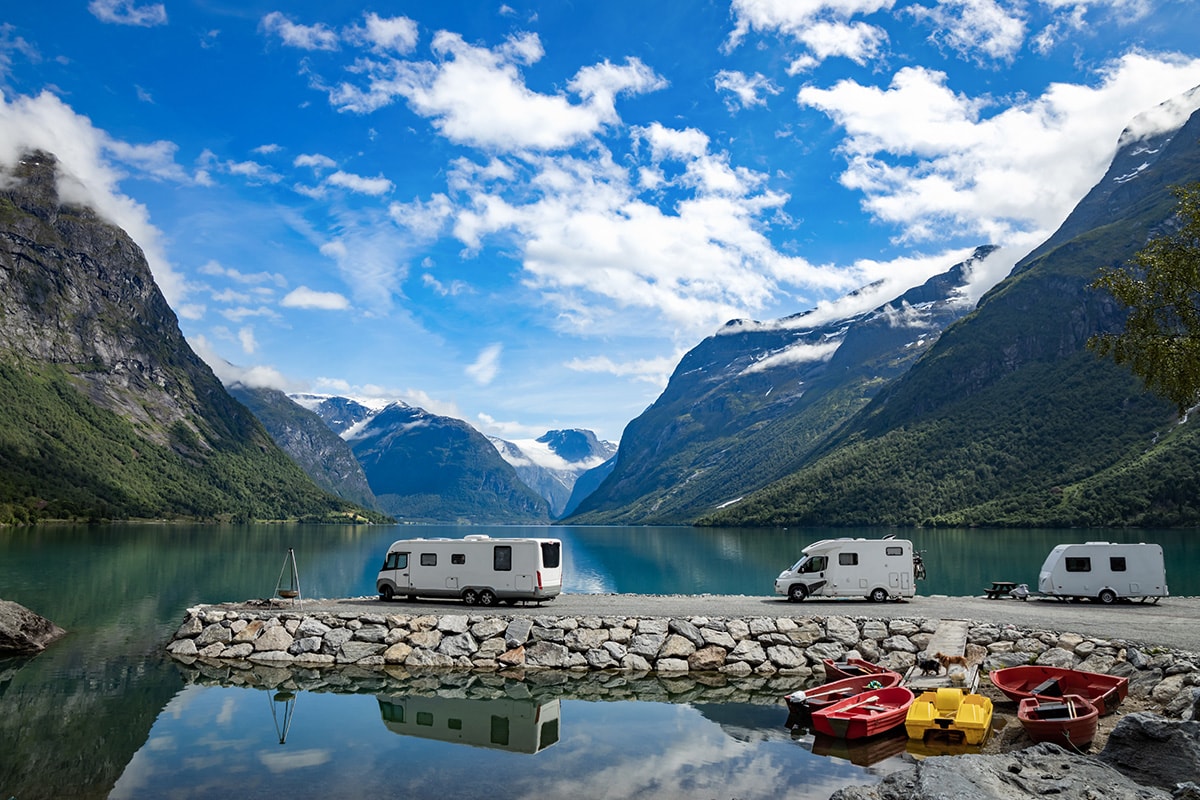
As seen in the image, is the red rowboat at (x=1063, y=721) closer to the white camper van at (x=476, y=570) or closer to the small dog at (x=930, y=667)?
the small dog at (x=930, y=667)

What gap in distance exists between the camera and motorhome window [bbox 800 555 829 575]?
3756cm

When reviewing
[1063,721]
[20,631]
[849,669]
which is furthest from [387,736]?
[20,631]

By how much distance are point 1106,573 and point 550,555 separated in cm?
2584

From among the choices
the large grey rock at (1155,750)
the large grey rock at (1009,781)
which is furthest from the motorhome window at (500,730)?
the large grey rock at (1155,750)

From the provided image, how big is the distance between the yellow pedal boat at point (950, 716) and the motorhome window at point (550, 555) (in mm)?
17514

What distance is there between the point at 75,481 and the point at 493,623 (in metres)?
205

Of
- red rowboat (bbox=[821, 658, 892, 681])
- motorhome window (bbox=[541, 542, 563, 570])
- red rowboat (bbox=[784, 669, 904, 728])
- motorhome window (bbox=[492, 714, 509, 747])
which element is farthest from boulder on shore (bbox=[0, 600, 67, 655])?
red rowboat (bbox=[821, 658, 892, 681])

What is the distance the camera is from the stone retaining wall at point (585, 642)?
28.2 m

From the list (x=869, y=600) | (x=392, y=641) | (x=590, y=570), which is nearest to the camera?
(x=392, y=641)

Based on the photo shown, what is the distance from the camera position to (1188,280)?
21.5 metres

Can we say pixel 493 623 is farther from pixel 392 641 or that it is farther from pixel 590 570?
pixel 590 570

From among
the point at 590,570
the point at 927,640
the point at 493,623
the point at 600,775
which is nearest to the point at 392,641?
the point at 493,623

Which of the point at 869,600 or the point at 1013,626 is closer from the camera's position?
the point at 1013,626

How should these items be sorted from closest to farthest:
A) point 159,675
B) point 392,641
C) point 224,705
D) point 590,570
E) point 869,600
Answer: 1. point 224,705
2. point 159,675
3. point 392,641
4. point 869,600
5. point 590,570
